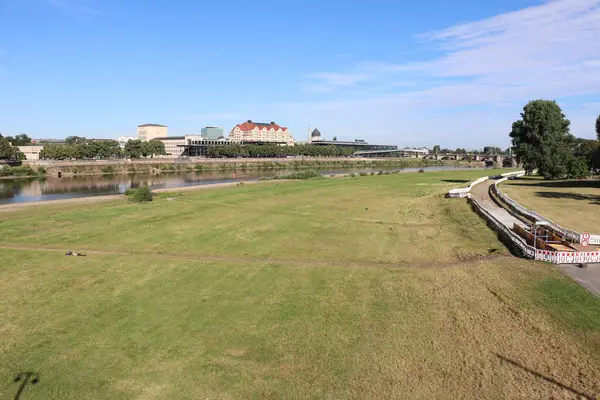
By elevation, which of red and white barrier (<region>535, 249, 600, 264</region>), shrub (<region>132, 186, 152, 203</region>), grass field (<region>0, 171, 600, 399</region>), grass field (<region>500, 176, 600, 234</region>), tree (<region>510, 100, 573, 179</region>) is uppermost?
tree (<region>510, 100, 573, 179</region>)

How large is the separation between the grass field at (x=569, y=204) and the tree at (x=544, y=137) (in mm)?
7797

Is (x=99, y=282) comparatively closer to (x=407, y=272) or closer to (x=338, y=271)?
(x=338, y=271)

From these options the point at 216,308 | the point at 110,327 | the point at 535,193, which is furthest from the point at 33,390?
the point at 535,193

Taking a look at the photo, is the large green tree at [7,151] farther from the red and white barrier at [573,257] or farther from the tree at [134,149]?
the red and white barrier at [573,257]

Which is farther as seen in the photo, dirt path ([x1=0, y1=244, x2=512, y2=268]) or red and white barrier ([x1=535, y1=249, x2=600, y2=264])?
dirt path ([x1=0, y1=244, x2=512, y2=268])

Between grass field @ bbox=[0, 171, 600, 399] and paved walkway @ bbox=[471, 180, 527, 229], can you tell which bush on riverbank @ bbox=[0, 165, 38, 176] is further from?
paved walkway @ bbox=[471, 180, 527, 229]

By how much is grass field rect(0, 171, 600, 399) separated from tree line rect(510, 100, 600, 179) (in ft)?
165

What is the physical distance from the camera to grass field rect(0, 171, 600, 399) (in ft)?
45.9

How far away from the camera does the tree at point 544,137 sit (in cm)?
7356

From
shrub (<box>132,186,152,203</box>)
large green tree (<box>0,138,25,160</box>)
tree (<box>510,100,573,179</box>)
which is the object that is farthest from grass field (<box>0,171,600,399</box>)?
large green tree (<box>0,138,25,160</box>)

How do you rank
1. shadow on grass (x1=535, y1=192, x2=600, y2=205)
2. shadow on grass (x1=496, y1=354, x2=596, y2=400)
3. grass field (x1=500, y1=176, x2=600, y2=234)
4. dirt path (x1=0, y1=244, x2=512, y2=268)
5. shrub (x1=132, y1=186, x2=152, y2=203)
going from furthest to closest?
1. shrub (x1=132, y1=186, x2=152, y2=203)
2. shadow on grass (x1=535, y1=192, x2=600, y2=205)
3. grass field (x1=500, y1=176, x2=600, y2=234)
4. dirt path (x1=0, y1=244, x2=512, y2=268)
5. shadow on grass (x1=496, y1=354, x2=596, y2=400)

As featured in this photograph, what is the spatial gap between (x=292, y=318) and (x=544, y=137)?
72.7 m

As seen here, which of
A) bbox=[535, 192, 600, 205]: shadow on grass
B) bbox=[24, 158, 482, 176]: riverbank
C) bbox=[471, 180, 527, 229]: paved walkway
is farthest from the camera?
bbox=[24, 158, 482, 176]: riverbank

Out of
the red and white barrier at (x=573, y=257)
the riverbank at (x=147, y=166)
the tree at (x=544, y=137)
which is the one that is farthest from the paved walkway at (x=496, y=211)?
the riverbank at (x=147, y=166)
